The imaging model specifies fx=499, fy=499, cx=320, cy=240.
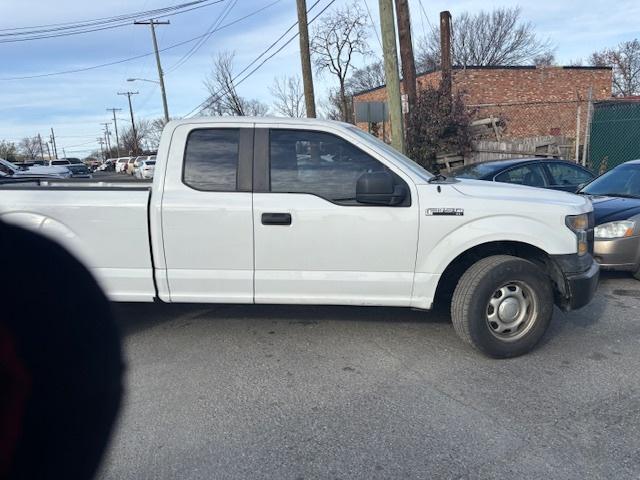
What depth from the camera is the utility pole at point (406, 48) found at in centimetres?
1252

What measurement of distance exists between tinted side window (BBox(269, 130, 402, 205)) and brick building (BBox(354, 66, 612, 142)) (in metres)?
20.1

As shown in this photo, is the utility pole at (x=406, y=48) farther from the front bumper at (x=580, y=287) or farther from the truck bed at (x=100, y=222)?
the truck bed at (x=100, y=222)

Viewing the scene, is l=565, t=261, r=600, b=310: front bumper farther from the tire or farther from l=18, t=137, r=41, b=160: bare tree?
l=18, t=137, r=41, b=160: bare tree

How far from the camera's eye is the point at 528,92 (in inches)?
984

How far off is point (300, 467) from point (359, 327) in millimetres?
2144

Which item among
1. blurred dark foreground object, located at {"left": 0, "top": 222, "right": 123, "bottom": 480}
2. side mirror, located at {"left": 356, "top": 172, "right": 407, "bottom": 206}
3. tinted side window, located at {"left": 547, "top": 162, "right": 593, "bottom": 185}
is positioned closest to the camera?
blurred dark foreground object, located at {"left": 0, "top": 222, "right": 123, "bottom": 480}

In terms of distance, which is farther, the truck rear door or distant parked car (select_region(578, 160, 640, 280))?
distant parked car (select_region(578, 160, 640, 280))

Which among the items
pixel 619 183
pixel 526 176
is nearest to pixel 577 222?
pixel 619 183

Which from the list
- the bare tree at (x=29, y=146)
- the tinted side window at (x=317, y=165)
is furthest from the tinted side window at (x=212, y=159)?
the bare tree at (x=29, y=146)

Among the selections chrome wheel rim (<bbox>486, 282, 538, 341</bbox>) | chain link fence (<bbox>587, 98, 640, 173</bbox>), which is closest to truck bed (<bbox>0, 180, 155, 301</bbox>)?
chrome wheel rim (<bbox>486, 282, 538, 341</bbox>)

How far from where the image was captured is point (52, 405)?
56.7 inches

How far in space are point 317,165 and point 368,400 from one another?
1869 mm

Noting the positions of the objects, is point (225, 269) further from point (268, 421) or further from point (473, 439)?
point (473, 439)

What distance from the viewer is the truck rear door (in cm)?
402
